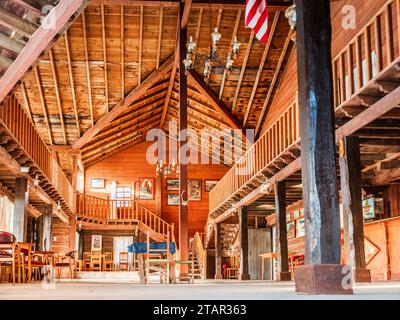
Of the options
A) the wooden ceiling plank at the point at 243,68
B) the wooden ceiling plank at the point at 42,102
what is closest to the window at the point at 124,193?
the wooden ceiling plank at the point at 42,102

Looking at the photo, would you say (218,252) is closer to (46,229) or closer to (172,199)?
(46,229)

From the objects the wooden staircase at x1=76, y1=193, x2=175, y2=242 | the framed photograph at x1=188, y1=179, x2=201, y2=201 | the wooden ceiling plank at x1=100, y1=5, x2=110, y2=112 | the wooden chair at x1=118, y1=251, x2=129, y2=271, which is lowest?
the wooden chair at x1=118, y1=251, x2=129, y2=271

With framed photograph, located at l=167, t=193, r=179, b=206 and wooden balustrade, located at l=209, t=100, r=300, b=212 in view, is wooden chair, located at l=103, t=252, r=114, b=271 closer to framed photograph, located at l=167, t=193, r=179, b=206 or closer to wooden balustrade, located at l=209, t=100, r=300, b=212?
framed photograph, located at l=167, t=193, r=179, b=206

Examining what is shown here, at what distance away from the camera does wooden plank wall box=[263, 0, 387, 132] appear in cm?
1200

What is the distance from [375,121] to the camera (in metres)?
8.30

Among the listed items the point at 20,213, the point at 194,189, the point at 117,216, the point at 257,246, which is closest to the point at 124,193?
the point at 117,216

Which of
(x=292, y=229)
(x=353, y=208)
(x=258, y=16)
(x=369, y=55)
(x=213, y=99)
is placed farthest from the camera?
(x=213, y=99)

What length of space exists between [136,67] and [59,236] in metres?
9.32

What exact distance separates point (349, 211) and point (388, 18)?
2.83 meters

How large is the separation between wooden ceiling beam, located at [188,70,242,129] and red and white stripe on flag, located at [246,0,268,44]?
8.40 m

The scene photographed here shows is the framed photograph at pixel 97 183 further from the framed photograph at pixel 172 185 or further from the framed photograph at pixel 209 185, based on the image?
the framed photograph at pixel 209 185

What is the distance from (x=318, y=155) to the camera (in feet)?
15.2

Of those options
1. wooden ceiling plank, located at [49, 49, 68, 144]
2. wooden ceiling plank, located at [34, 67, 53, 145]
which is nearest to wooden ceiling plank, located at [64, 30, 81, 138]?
wooden ceiling plank, located at [49, 49, 68, 144]

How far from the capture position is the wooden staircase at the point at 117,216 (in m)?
23.6
